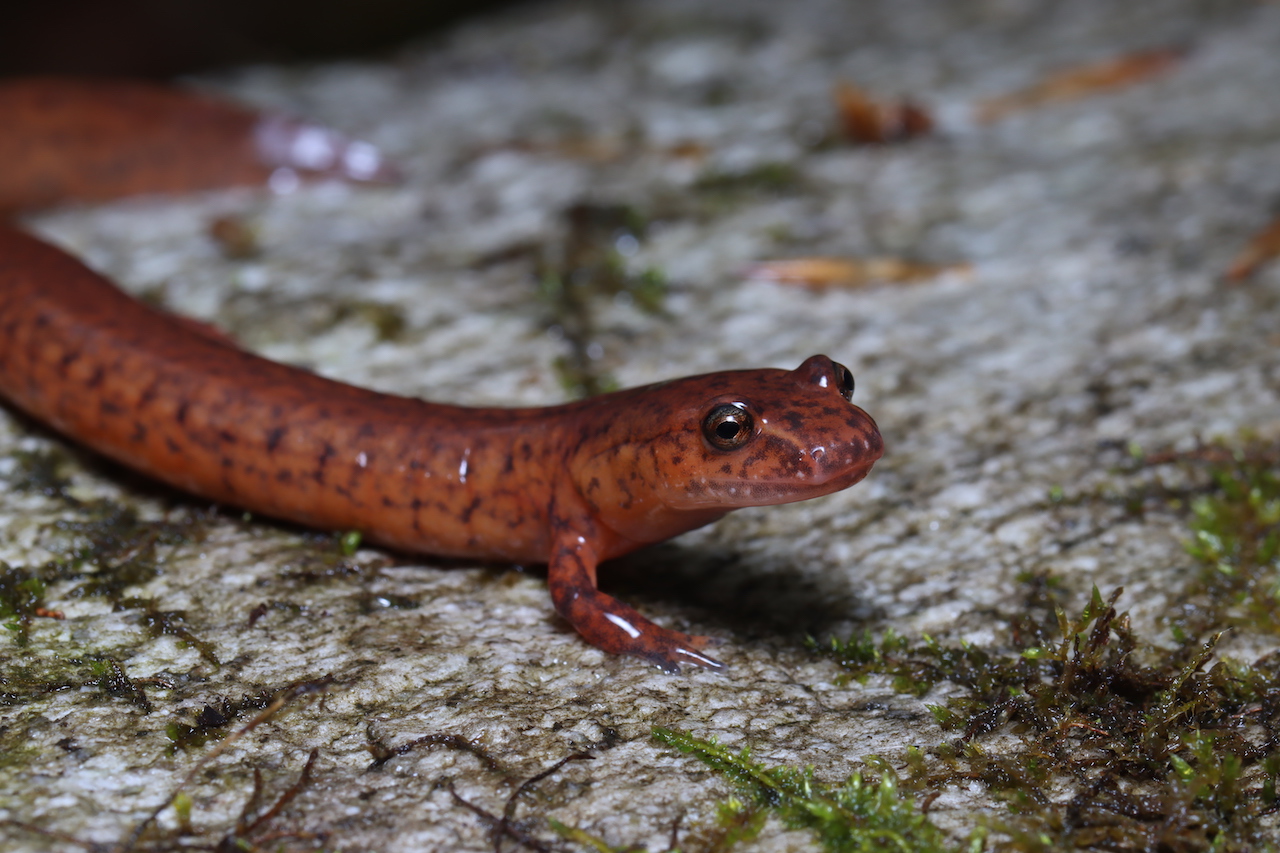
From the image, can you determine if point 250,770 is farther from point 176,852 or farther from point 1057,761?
point 1057,761

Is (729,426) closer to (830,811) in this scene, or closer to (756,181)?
(830,811)

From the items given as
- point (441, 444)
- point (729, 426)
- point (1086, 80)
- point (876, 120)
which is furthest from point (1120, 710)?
point (1086, 80)

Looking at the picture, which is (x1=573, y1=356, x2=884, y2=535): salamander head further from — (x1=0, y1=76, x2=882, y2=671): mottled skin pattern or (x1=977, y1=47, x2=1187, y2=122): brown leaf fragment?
(x1=977, y1=47, x2=1187, y2=122): brown leaf fragment

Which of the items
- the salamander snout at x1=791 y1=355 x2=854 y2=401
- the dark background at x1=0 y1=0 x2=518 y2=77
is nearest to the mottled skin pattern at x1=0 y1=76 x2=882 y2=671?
the salamander snout at x1=791 y1=355 x2=854 y2=401

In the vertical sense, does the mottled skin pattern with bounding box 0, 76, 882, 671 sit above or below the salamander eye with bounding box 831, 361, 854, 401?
below

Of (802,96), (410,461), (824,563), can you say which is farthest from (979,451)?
(802,96)

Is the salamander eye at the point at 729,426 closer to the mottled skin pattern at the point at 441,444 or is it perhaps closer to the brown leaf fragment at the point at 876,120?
the mottled skin pattern at the point at 441,444
